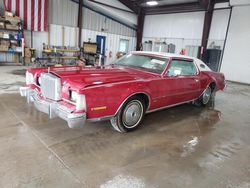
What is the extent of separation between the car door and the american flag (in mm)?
8780

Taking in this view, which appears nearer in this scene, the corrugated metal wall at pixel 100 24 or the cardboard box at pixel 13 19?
the cardboard box at pixel 13 19

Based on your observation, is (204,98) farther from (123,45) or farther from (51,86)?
(123,45)

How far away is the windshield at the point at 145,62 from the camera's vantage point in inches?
149

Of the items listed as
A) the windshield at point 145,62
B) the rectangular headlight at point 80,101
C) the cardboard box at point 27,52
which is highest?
the windshield at point 145,62

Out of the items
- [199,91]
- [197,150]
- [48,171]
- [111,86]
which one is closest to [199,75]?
[199,91]

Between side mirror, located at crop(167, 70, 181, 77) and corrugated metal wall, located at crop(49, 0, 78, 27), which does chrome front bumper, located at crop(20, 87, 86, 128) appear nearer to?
side mirror, located at crop(167, 70, 181, 77)

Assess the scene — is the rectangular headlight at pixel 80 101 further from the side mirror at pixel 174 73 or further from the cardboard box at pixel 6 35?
the cardboard box at pixel 6 35

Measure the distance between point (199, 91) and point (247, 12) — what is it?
318 inches

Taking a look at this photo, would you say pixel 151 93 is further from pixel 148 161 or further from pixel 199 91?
pixel 199 91

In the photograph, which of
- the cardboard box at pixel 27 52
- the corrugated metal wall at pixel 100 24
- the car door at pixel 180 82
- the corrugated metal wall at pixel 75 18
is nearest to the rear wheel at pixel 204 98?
the car door at pixel 180 82

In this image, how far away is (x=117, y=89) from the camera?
2818 millimetres

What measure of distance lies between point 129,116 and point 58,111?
1.09 meters

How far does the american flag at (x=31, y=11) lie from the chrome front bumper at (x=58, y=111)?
8346 mm

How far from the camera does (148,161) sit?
252 cm
